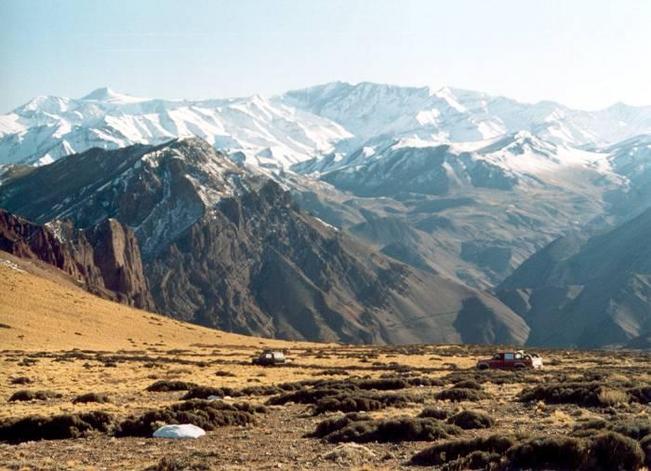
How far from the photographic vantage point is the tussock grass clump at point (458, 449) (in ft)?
82.3

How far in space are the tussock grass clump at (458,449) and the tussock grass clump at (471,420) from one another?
6269 millimetres

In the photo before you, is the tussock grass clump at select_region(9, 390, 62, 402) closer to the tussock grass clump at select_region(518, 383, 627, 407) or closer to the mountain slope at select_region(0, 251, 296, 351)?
the tussock grass clump at select_region(518, 383, 627, 407)

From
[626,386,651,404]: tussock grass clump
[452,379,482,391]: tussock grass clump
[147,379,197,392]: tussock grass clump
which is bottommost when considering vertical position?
[452,379,482,391]: tussock grass clump

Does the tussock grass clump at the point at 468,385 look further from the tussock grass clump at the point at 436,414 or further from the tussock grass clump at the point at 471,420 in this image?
the tussock grass clump at the point at 471,420

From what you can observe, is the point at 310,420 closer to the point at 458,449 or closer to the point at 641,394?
the point at 458,449

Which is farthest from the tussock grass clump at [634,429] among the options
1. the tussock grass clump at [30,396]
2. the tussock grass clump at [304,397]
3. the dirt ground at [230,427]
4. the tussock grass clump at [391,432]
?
the tussock grass clump at [30,396]

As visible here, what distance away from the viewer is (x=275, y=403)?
43.5 meters

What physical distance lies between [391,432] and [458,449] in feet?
14.7

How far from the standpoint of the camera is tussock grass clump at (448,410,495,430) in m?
32.2

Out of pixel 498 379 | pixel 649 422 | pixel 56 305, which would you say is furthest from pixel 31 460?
pixel 56 305

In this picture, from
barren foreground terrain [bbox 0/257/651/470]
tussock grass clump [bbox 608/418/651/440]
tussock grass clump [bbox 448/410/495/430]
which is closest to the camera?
barren foreground terrain [bbox 0/257/651/470]

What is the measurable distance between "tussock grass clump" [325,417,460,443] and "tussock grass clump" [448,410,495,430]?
1.93 m

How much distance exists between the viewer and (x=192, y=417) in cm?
3447

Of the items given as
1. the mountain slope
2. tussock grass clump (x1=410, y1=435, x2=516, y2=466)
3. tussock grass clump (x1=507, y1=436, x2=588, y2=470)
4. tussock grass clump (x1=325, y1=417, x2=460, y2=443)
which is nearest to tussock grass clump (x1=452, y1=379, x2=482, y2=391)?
tussock grass clump (x1=325, y1=417, x2=460, y2=443)
